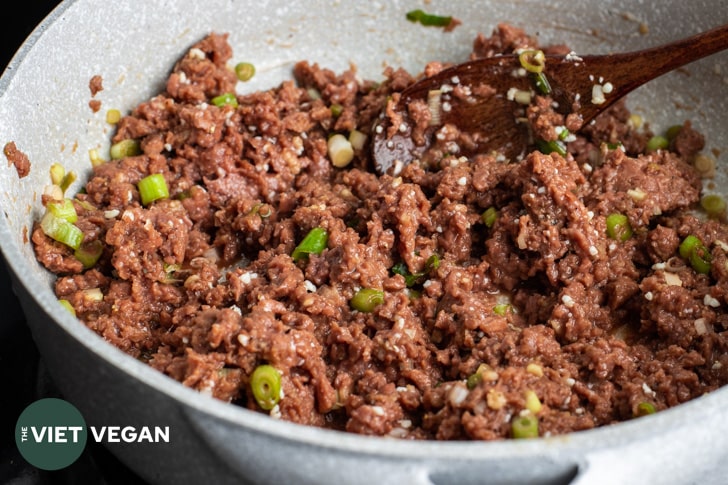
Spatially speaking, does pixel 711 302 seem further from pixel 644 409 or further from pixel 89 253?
pixel 89 253

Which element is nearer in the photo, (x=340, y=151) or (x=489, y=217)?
(x=489, y=217)

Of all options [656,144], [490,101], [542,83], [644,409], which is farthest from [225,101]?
[644,409]

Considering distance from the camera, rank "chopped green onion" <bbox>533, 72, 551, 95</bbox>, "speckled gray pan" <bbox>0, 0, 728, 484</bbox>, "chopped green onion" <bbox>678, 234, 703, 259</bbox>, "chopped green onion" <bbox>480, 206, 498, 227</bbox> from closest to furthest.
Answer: "speckled gray pan" <bbox>0, 0, 728, 484</bbox> < "chopped green onion" <bbox>678, 234, 703, 259</bbox> < "chopped green onion" <bbox>480, 206, 498, 227</bbox> < "chopped green onion" <bbox>533, 72, 551, 95</bbox>

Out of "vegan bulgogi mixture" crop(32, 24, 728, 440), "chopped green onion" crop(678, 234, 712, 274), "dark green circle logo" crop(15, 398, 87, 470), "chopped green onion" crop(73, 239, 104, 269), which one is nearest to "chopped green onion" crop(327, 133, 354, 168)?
"vegan bulgogi mixture" crop(32, 24, 728, 440)

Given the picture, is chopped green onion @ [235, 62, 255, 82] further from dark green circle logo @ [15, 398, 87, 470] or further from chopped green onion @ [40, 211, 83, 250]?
dark green circle logo @ [15, 398, 87, 470]

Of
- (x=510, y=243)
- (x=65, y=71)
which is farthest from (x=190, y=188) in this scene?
(x=510, y=243)

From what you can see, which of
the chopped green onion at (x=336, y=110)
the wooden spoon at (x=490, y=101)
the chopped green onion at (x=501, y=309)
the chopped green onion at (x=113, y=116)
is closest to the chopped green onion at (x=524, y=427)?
the chopped green onion at (x=501, y=309)
